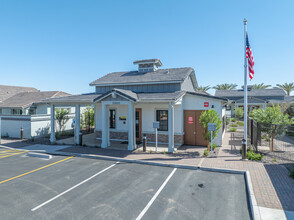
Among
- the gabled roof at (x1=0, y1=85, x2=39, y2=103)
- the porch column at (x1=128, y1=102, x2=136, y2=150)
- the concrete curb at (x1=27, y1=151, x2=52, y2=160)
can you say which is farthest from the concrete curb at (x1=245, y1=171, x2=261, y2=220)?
the gabled roof at (x1=0, y1=85, x2=39, y2=103)

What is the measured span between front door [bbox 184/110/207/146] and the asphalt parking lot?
506 cm

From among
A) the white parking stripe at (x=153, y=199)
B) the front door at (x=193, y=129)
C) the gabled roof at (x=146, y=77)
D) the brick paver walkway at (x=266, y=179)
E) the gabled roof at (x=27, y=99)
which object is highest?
the gabled roof at (x=146, y=77)

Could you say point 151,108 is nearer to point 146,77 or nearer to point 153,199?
point 146,77

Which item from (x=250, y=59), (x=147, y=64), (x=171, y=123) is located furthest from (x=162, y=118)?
(x=250, y=59)

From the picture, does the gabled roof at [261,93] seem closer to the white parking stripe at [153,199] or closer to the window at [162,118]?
the window at [162,118]

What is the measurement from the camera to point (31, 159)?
1102cm

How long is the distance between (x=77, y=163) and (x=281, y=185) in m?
9.08

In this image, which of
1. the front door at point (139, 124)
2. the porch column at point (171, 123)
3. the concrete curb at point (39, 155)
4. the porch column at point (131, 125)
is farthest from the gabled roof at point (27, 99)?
the porch column at point (171, 123)

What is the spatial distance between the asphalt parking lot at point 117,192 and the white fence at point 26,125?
8.01 metres

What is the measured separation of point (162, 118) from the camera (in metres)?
14.2

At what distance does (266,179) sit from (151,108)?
8591 mm

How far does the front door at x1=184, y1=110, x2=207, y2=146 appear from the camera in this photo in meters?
13.6

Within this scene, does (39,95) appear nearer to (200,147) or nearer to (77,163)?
(77,163)

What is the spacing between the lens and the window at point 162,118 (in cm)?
1412
